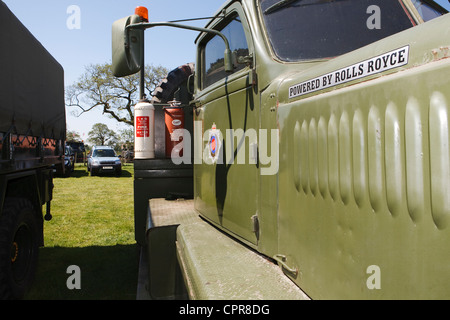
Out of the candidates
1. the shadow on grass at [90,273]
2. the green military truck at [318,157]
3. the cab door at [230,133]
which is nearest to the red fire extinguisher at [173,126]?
the cab door at [230,133]

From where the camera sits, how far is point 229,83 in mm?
2260

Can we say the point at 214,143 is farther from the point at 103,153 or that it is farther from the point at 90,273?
the point at 103,153

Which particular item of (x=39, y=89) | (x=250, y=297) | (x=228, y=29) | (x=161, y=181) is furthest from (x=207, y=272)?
(x=39, y=89)

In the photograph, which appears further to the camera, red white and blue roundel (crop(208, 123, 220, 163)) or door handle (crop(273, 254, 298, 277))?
red white and blue roundel (crop(208, 123, 220, 163))

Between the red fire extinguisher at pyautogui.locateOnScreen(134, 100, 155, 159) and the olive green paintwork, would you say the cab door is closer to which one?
the olive green paintwork

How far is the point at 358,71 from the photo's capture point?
1.22 m

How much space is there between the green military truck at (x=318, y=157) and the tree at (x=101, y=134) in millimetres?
73273

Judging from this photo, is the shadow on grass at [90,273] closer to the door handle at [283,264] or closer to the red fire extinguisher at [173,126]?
the red fire extinguisher at [173,126]

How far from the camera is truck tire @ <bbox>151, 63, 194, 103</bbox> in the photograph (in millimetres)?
5211

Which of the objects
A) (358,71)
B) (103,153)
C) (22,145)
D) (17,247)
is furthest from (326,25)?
(103,153)

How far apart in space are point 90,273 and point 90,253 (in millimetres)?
822

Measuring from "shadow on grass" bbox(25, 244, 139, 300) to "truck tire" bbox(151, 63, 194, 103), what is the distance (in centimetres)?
215

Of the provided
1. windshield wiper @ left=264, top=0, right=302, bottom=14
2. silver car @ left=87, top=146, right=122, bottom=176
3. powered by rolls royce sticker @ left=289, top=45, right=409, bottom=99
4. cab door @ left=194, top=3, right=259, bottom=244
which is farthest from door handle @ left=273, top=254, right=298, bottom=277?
silver car @ left=87, top=146, right=122, bottom=176
